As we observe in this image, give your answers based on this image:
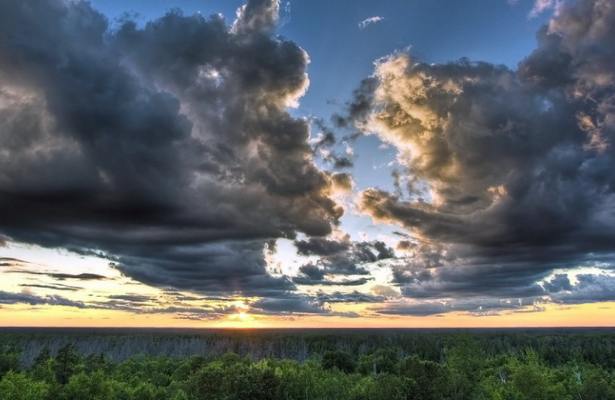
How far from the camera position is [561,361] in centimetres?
19100

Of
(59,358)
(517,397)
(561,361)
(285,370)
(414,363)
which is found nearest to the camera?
(517,397)

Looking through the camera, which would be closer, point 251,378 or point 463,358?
point 251,378

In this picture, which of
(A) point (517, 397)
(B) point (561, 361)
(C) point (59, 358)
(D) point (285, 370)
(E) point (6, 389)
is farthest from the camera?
(B) point (561, 361)

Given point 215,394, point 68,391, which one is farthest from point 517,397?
point 68,391

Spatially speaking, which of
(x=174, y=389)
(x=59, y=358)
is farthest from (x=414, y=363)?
(x=59, y=358)

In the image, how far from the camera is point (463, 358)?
9300cm

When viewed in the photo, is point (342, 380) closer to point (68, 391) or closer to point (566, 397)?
point (566, 397)

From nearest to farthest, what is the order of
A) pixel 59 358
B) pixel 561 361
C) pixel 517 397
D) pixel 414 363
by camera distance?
pixel 517 397 → pixel 414 363 → pixel 59 358 → pixel 561 361

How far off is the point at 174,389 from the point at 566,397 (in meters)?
68.4

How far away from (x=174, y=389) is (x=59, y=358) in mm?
33148

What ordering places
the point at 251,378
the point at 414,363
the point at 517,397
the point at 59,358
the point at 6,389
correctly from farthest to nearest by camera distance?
1. the point at 59,358
2. the point at 414,363
3. the point at 251,378
4. the point at 517,397
5. the point at 6,389

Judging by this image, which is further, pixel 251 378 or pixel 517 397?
pixel 251 378

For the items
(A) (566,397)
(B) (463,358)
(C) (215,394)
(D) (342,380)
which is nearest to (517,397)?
(A) (566,397)

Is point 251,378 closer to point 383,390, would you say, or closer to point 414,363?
point 383,390
